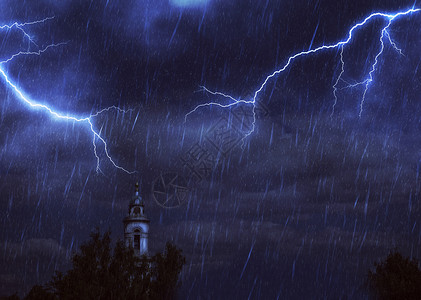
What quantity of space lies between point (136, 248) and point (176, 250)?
31.9 feet

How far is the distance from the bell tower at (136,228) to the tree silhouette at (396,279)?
19.6m

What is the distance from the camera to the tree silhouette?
40.6 meters

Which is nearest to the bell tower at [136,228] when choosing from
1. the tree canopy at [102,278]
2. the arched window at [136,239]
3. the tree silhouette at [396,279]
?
the arched window at [136,239]

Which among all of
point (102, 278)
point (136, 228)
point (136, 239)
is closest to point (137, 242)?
point (136, 239)

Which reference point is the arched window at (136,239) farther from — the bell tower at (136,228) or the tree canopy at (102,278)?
the tree canopy at (102,278)

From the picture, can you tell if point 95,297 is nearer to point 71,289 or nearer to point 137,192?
point 71,289

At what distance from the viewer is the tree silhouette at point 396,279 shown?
40.6 m

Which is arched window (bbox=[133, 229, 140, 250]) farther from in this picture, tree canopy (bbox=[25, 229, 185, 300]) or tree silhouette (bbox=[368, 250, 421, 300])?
tree silhouette (bbox=[368, 250, 421, 300])

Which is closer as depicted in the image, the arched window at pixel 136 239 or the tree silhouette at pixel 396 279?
the tree silhouette at pixel 396 279

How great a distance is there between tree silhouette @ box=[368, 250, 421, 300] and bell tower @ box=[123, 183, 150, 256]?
64.4 ft

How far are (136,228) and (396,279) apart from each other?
22367 millimetres

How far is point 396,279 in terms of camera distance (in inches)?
1649

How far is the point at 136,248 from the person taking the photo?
49.0 metres

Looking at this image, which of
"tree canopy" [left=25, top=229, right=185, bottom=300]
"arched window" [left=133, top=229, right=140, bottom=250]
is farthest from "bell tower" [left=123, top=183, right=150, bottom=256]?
"tree canopy" [left=25, top=229, right=185, bottom=300]
